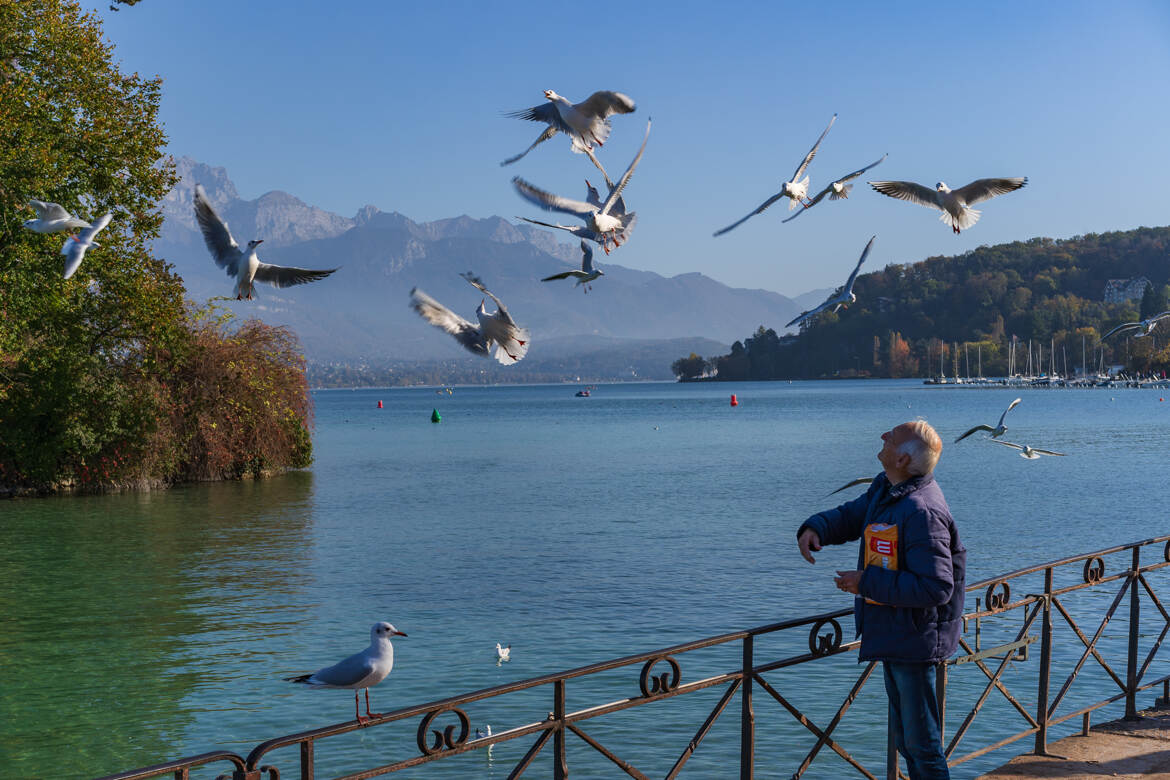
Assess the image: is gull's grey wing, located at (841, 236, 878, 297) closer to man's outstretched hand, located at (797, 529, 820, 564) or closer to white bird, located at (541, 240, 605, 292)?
white bird, located at (541, 240, 605, 292)

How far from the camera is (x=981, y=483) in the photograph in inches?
1699

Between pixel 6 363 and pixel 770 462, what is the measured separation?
36496 millimetres

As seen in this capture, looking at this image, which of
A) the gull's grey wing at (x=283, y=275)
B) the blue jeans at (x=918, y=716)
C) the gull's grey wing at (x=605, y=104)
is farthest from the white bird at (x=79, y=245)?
the blue jeans at (x=918, y=716)

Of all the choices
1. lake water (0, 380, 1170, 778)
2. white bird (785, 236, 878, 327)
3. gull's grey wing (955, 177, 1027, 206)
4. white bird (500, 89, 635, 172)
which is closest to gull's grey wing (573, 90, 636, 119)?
white bird (500, 89, 635, 172)

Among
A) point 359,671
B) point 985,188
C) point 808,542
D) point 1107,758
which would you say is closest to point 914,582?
point 808,542

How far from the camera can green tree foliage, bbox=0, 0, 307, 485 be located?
27188mm

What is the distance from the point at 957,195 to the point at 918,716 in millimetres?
7495

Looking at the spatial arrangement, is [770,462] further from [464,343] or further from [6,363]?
[464,343]

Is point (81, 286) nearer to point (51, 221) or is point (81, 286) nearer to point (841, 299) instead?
point (51, 221)

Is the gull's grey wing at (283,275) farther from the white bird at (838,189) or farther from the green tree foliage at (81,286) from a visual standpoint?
Answer: the green tree foliage at (81,286)

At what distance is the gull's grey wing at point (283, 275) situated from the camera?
432 inches

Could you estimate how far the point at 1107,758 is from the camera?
659 cm

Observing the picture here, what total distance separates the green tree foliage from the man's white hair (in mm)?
26885

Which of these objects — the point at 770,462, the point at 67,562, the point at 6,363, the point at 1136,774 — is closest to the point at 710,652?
Answer: the point at 1136,774
